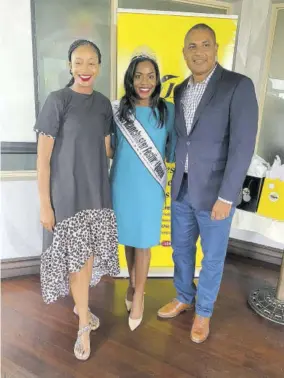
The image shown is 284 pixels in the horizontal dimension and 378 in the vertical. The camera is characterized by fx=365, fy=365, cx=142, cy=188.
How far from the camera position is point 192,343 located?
1860 mm

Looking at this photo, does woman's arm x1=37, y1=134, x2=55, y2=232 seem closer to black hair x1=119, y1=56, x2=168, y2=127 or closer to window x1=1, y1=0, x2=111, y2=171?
black hair x1=119, y1=56, x2=168, y2=127

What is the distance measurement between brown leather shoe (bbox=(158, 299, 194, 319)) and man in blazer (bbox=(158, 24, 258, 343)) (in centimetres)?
17

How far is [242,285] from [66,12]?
2095 mm

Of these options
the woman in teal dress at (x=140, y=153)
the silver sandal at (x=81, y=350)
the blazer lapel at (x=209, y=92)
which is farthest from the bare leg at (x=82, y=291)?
the blazer lapel at (x=209, y=92)

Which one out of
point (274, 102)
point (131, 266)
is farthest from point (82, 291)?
point (274, 102)

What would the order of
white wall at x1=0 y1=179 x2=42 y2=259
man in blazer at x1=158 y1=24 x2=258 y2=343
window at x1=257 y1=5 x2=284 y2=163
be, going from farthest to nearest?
window at x1=257 y1=5 x2=284 y2=163
white wall at x1=0 y1=179 x2=42 y2=259
man in blazer at x1=158 y1=24 x2=258 y2=343

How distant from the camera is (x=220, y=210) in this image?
5.46ft

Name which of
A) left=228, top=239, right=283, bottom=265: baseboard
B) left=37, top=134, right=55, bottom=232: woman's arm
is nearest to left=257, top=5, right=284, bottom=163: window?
left=228, top=239, right=283, bottom=265: baseboard

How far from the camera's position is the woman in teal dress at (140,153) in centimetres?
169

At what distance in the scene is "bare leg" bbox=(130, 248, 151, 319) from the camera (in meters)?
1.87

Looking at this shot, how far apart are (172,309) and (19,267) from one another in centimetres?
107

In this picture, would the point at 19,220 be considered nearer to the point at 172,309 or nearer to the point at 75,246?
the point at 75,246

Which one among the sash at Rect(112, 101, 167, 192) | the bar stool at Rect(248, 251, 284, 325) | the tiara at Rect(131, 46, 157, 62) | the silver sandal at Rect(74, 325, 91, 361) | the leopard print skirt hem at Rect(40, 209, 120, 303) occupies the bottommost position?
the bar stool at Rect(248, 251, 284, 325)

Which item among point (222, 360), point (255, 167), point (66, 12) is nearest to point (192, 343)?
point (222, 360)
